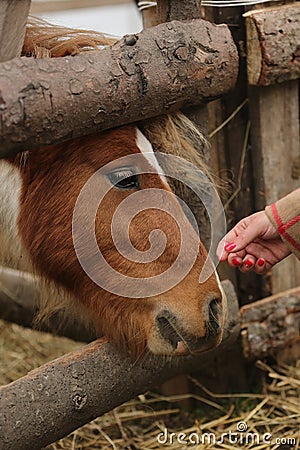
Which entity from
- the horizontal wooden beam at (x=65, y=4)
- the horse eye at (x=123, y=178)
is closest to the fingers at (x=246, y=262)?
the horse eye at (x=123, y=178)

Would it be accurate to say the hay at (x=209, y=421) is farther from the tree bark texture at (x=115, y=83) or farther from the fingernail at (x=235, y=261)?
the tree bark texture at (x=115, y=83)

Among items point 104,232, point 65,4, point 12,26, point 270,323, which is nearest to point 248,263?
point 104,232

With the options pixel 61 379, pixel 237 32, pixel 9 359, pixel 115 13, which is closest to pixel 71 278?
pixel 61 379

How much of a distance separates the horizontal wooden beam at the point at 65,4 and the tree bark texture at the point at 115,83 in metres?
4.06

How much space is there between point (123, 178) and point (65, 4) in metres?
4.79

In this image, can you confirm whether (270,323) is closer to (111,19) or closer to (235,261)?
(235,261)

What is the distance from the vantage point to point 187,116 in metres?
2.24

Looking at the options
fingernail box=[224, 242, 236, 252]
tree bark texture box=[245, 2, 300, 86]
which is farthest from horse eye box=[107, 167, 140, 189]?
tree bark texture box=[245, 2, 300, 86]

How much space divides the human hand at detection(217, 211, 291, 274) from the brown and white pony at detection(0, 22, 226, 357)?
94 millimetres

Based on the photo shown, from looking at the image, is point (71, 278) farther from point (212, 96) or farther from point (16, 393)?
point (212, 96)

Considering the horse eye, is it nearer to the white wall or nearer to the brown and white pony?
the brown and white pony

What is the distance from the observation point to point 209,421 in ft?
9.06

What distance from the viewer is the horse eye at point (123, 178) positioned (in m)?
1.98

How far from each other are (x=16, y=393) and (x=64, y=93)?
76 centimetres
